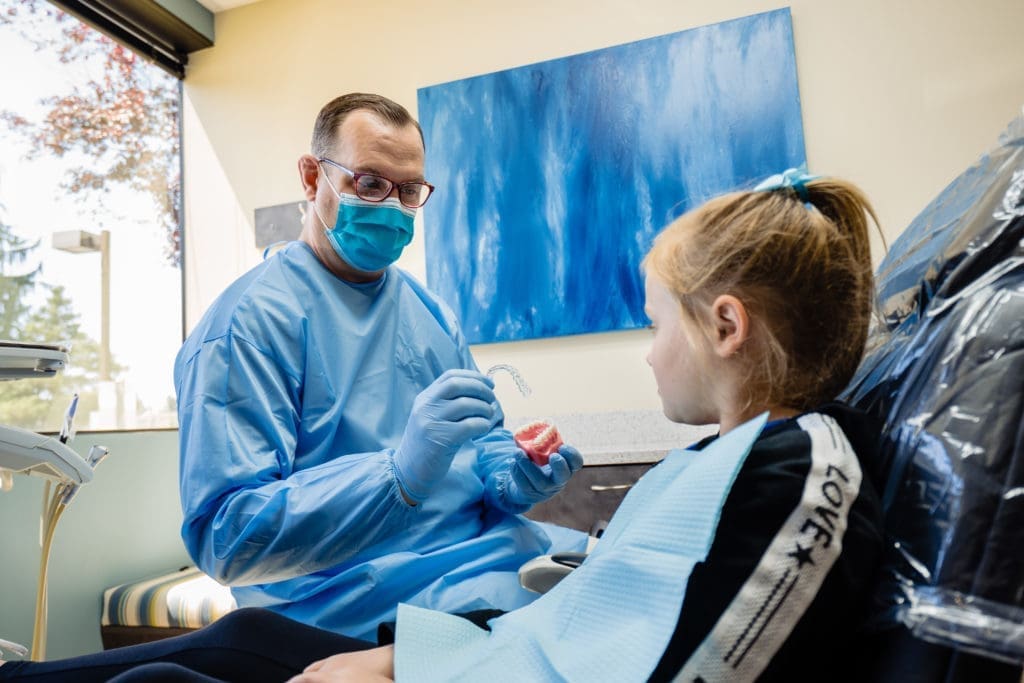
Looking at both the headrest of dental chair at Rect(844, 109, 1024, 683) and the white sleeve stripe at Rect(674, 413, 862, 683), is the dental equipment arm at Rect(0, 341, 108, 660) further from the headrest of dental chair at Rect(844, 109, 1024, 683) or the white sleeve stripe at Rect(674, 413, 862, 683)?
the headrest of dental chair at Rect(844, 109, 1024, 683)

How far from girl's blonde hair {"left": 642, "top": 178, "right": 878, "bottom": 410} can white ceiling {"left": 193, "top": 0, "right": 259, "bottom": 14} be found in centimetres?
335

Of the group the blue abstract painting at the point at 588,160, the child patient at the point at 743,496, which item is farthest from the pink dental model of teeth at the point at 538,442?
the blue abstract painting at the point at 588,160

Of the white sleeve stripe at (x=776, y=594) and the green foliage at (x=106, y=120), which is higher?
the green foliage at (x=106, y=120)

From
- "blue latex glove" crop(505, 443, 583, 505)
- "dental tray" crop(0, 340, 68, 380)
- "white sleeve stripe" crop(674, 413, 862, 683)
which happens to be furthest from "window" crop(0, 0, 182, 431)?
"white sleeve stripe" crop(674, 413, 862, 683)

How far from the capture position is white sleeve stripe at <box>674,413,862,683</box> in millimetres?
595

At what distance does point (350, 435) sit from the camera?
130cm

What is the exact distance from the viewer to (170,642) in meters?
0.96

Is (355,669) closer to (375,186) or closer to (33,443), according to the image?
(33,443)

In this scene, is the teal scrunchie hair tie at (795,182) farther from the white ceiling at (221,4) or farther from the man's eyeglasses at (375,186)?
the white ceiling at (221,4)

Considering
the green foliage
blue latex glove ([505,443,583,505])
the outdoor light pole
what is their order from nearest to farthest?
blue latex glove ([505,443,583,505]), the green foliage, the outdoor light pole

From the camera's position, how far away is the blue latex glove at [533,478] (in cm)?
132

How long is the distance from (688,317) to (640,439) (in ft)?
6.46

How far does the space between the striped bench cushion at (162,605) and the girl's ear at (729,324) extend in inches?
80.3

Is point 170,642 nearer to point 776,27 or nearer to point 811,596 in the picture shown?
point 811,596
